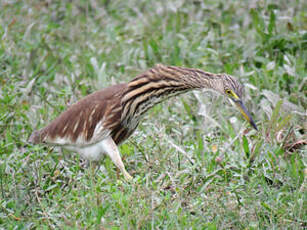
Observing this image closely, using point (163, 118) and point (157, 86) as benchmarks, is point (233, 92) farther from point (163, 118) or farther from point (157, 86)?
point (163, 118)

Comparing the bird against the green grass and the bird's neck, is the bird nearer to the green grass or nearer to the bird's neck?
the bird's neck

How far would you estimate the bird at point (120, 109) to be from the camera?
14.0 ft

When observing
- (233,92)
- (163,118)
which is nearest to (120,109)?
(233,92)

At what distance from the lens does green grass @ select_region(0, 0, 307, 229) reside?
3801mm

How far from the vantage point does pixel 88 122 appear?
4.68m

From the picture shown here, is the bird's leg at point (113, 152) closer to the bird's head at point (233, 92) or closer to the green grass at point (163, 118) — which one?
the green grass at point (163, 118)

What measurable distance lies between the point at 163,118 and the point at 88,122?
1.05 metres

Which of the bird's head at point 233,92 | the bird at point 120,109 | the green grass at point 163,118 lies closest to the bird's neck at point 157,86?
the bird at point 120,109

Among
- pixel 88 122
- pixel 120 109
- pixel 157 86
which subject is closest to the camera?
pixel 157 86

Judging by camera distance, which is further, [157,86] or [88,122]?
[88,122]

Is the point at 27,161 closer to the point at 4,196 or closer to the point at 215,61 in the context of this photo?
the point at 4,196

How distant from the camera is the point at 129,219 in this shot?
3549mm

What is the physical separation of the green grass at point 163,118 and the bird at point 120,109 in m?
0.16

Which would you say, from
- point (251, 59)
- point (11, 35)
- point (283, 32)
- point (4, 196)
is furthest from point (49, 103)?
point (283, 32)
